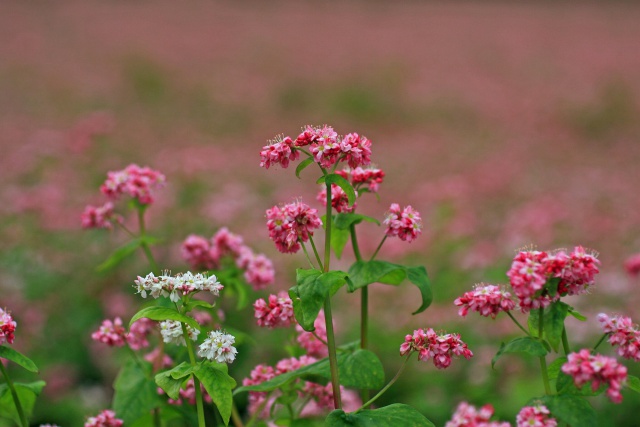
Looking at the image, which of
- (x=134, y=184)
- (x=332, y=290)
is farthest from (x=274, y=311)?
(x=134, y=184)

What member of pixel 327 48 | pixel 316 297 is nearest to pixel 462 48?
pixel 327 48

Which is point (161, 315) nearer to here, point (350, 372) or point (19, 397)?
point (350, 372)

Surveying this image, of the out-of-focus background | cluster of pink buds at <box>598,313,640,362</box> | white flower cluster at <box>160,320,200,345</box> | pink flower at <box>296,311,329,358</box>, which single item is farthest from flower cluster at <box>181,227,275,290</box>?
the out-of-focus background

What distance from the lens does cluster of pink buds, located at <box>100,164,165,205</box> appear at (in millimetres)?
2066

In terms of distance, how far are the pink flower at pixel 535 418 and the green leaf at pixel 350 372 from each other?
1.12ft

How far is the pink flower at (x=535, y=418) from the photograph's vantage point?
53.0 inches

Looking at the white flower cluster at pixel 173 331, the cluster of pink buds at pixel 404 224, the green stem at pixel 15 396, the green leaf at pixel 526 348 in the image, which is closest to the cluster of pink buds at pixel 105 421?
the green stem at pixel 15 396

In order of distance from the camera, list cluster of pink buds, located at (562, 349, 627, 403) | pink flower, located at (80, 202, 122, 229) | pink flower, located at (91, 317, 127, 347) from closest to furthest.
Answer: cluster of pink buds, located at (562, 349, 627, 403)
pink flower, located at (91, 317, 127, 347)
pink flower, located at (80, 202, 122, 229)

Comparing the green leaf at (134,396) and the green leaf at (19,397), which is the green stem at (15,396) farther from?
the green leaf at (134,396)

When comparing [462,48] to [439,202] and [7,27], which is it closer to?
[7,27]

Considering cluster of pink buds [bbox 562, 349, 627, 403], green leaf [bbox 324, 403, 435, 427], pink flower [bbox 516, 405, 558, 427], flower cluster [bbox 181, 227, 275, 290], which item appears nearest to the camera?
cluster of pink buds [bbox 562, 349, 627, 403]

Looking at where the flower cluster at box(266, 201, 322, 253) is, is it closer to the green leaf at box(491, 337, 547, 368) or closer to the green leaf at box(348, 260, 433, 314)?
the green leaf at box(348, 260, 433, 314)

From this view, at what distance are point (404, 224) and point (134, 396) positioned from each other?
0.77m

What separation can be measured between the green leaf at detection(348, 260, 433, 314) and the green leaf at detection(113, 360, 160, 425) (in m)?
0.57
